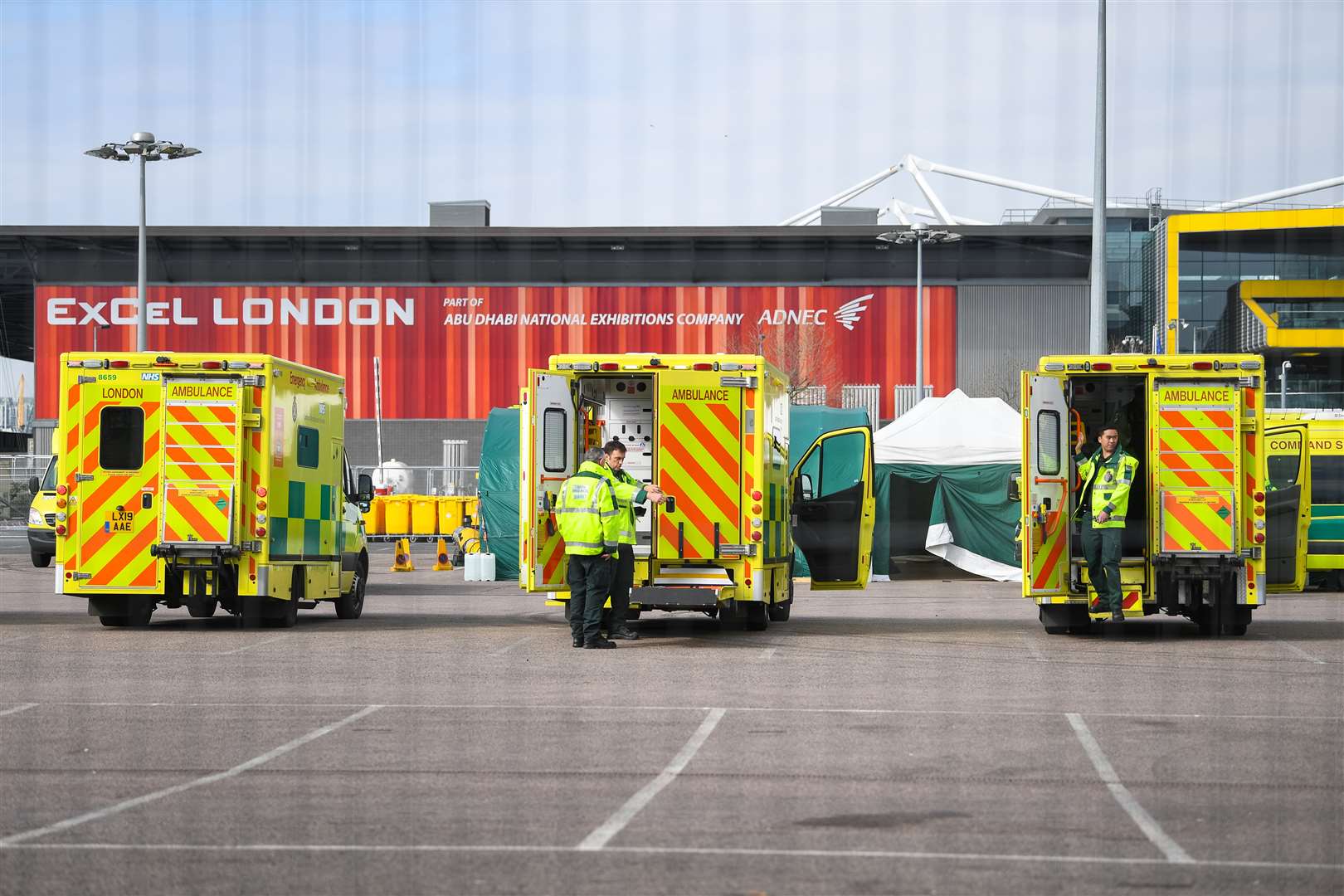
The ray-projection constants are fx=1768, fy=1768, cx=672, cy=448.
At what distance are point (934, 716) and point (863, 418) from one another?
20452 mm

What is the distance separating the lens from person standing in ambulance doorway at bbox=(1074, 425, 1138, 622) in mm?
16594

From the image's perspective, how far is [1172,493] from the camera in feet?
56.1

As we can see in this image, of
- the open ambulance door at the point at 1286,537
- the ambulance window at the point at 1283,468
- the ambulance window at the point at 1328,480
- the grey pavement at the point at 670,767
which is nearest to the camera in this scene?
the grey pavement at the point at 670,767

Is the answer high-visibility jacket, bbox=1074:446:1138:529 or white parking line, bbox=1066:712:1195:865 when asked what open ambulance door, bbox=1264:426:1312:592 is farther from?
white parking line, bbox=1066:712:1195:865

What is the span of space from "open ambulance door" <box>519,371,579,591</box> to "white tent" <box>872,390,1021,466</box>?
48.2ft

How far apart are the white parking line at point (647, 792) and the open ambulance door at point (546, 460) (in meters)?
6.43

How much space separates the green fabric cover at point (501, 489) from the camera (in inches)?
1164

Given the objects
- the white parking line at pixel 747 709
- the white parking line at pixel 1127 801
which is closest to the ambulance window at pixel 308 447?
the white parking line at pixel 747 709

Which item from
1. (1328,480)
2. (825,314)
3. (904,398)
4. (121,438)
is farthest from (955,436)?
(825,314)

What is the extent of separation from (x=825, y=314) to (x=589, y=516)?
49.4 metres

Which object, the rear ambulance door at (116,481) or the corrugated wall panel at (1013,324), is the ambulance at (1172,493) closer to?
the rear ambulance door at (116,481)

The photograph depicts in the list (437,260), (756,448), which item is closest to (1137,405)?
(756,448)

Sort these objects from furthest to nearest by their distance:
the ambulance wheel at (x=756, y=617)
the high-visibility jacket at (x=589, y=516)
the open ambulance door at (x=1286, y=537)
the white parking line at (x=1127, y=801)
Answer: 1. the ambulance wheel at (x=756, y=617)
2. the open ambulance door at (x=1286, y=537)
3. the high-visibility jacket at (x=589, y=516)
4. the white parking line at (x=1127, y=801)

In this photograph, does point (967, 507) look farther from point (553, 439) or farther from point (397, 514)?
point (397, 514)
